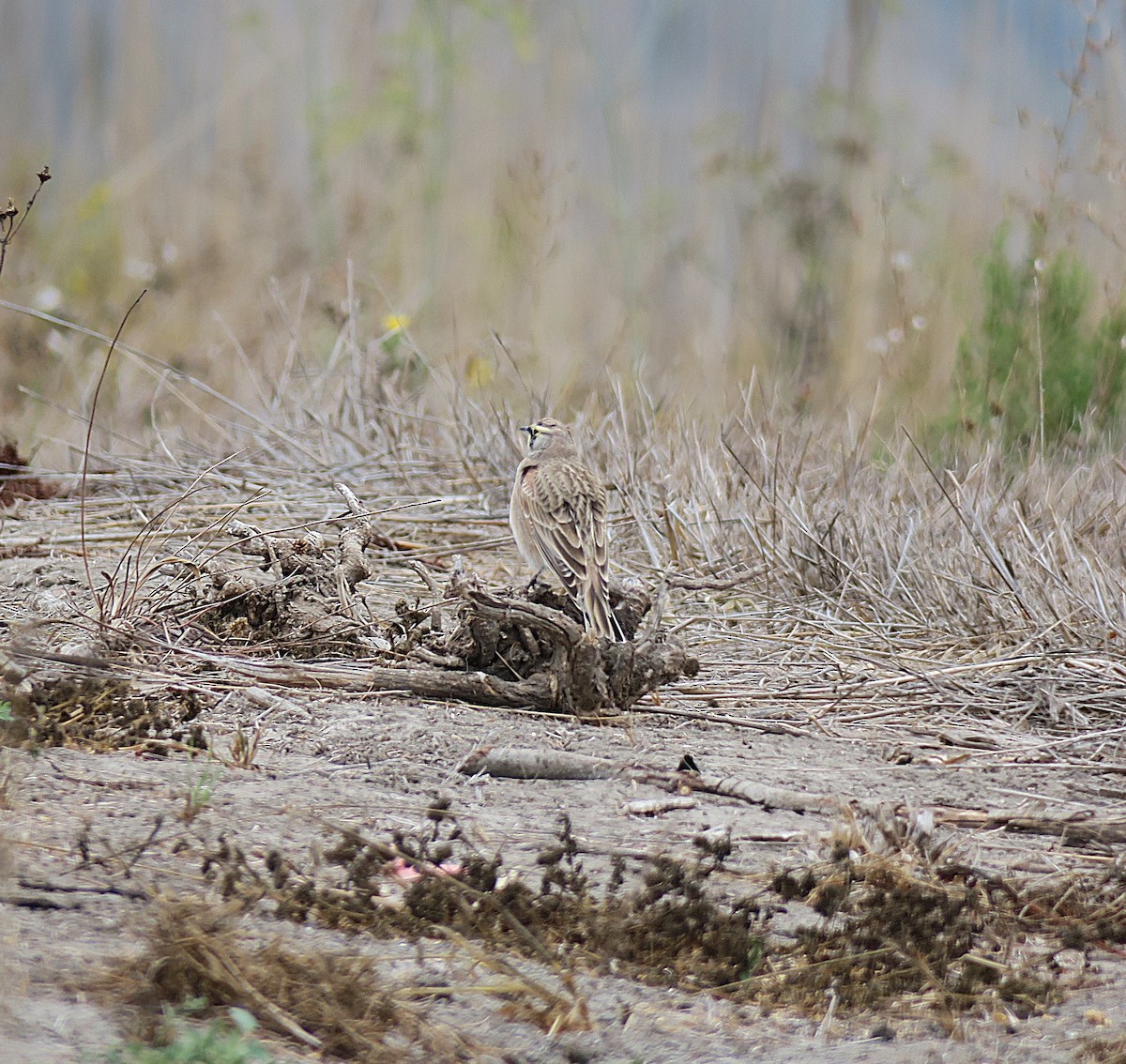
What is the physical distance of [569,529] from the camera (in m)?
4.39

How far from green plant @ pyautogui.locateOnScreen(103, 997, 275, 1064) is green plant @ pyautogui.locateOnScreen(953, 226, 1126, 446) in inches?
238

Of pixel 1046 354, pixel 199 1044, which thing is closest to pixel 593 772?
pixel 199 1044

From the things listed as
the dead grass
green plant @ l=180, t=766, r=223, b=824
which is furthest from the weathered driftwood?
the dead grass

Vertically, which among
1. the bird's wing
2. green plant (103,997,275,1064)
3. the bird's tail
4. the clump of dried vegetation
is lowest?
the clump of dried vegetation

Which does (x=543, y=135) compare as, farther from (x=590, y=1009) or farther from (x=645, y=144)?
(x=590, y=1009)

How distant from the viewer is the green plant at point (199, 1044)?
180 centimetres

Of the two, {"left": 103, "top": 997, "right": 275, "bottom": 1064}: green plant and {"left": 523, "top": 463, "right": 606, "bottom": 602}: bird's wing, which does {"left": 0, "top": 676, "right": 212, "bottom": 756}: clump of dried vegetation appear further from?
{"left": 103, "top": 997, "right": 275, "bottom": 1064}: green plant

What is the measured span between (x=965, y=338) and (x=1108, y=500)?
2488 mm

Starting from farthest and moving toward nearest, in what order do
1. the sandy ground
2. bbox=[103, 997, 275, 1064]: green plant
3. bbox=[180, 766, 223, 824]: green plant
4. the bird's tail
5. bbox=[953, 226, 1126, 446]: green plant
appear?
bbox=[953, 226, 1126, 446]: green plant < the bird's tail < bbox=[180, 766, 223, 824]: green plant < the sandy ground < bbox=[103, 997, 275, 1064]: green plant

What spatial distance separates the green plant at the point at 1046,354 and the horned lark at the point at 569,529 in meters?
3.36

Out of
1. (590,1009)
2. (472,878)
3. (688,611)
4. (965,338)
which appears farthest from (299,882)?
(965,338)

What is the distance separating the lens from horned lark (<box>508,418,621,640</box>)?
4.20 m

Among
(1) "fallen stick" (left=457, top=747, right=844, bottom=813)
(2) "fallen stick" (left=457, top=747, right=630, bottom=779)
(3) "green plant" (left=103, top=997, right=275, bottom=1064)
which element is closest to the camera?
(3) "green plant" (left=103, top=997, right=275, bottom=1064)

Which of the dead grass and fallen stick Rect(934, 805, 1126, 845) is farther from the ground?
the dead grass
